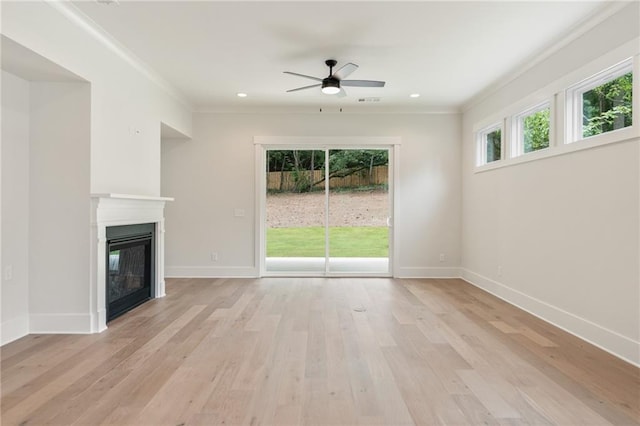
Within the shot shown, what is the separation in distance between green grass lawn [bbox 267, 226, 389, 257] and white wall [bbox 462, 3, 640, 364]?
1.79 meters

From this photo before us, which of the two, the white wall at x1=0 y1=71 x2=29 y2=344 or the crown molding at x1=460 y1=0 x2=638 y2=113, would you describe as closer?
the crown molding at x1=460 y1=0 x2=638 y2=113

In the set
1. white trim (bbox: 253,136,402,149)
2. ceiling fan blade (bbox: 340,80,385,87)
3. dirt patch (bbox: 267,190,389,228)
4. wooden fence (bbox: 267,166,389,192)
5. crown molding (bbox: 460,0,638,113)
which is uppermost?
crown molding (bbox: 460,0,638,113)

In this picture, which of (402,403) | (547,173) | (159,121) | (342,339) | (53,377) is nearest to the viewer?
(402,403)

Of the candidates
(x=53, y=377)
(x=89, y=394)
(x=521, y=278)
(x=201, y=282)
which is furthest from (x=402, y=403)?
(x=201, y=282)

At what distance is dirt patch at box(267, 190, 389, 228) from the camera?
19.7 ft

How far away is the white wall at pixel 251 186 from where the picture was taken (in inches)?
230

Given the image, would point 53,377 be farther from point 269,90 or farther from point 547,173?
point 547,173

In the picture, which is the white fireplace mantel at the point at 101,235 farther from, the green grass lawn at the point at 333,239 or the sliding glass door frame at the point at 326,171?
the green grass lawn at the point at 333,239

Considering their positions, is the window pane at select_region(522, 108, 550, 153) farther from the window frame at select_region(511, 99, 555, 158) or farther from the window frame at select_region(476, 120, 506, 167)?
the window frame at select_region(476, 120, 506, 167)

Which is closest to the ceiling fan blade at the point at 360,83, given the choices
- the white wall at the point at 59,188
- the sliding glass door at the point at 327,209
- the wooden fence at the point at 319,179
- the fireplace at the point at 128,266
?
the sliding glass door at the point at 327,209

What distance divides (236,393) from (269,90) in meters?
4.04

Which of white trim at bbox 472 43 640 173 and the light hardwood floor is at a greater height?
white trim at bbox 472 43 640 173

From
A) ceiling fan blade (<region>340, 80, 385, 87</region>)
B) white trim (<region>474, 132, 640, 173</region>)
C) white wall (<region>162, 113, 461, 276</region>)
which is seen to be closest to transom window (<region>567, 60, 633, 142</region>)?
white trim (<region>474, 132, 640, 173</region>)

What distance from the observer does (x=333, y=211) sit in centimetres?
600
